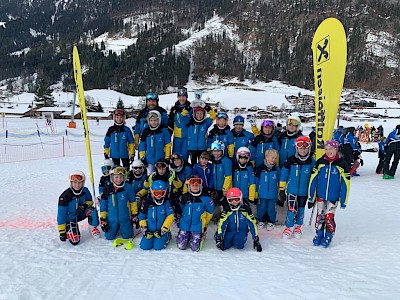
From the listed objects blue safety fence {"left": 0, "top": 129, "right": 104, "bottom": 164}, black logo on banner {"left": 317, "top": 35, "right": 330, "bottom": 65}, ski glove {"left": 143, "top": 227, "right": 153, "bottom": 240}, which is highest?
black logo on banner {"left": 317, "top": 35, "right": 330, "bottom": 65}

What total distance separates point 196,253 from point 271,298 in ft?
4.79

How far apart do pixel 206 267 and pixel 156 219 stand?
1081 millimetres

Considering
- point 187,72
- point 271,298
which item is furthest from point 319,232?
point 187,72

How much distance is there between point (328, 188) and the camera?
477cm

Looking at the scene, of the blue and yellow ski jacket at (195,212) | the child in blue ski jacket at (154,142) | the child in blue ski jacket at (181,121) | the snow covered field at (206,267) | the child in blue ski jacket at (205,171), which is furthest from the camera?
the child in blue ski jacket at (181,121)

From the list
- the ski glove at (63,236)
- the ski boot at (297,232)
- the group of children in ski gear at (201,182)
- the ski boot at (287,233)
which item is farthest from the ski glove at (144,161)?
the ski boot at (297,232)

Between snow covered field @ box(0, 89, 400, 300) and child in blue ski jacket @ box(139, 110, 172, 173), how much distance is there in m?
1.35

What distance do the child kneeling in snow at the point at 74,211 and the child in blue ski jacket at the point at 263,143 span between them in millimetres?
2884

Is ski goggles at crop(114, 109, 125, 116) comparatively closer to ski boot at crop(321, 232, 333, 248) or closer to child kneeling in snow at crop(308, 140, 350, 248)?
child kneeling in snow at crop(308, 140, 350, 248)

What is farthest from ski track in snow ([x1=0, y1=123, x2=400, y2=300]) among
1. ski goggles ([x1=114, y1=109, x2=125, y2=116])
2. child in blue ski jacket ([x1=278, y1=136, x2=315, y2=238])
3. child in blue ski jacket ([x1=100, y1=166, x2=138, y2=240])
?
ski goggles ([x1=114, y1=109, x2=125, y2=116])

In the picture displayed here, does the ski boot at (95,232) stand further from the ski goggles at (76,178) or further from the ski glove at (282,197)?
the ski glove at (282,197)

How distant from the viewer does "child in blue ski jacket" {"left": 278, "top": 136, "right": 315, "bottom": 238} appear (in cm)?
505

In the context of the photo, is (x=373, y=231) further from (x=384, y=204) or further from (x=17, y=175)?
(x=17, y=175)

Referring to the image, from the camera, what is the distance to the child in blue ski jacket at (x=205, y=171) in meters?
5.42
